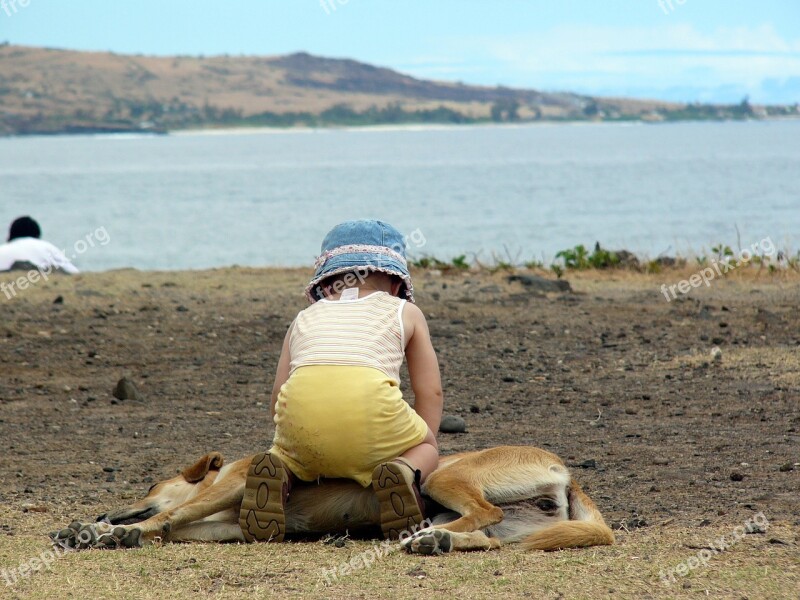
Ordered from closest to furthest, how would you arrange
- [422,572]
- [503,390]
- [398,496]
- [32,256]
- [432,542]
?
[422,572], [432,542], [398,496], [503,390], [32,256]

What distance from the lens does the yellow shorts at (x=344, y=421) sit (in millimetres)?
4621

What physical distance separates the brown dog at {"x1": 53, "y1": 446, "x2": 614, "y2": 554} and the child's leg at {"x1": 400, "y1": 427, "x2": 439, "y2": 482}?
0.04 metres

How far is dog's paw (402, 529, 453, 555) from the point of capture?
4387 millimetres

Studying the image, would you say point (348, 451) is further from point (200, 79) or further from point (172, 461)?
point (200, 79)

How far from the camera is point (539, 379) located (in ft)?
29.5

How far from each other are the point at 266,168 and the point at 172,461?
256 ft

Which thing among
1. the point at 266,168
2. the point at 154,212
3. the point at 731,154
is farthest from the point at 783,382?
the point at 731,154

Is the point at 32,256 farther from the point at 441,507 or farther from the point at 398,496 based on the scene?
the point at 398,496

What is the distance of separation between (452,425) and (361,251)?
8.61ft

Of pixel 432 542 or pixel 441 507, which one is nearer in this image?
pixel 432 542

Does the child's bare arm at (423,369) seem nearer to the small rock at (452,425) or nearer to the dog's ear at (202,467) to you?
the dog's ear at (202,467)

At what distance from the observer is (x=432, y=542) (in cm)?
438

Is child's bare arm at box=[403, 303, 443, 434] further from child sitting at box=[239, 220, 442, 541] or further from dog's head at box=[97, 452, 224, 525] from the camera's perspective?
dog's head at box=[97, 452, 224, 525]

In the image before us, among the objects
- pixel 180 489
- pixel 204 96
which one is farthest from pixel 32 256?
pixel 204 96
